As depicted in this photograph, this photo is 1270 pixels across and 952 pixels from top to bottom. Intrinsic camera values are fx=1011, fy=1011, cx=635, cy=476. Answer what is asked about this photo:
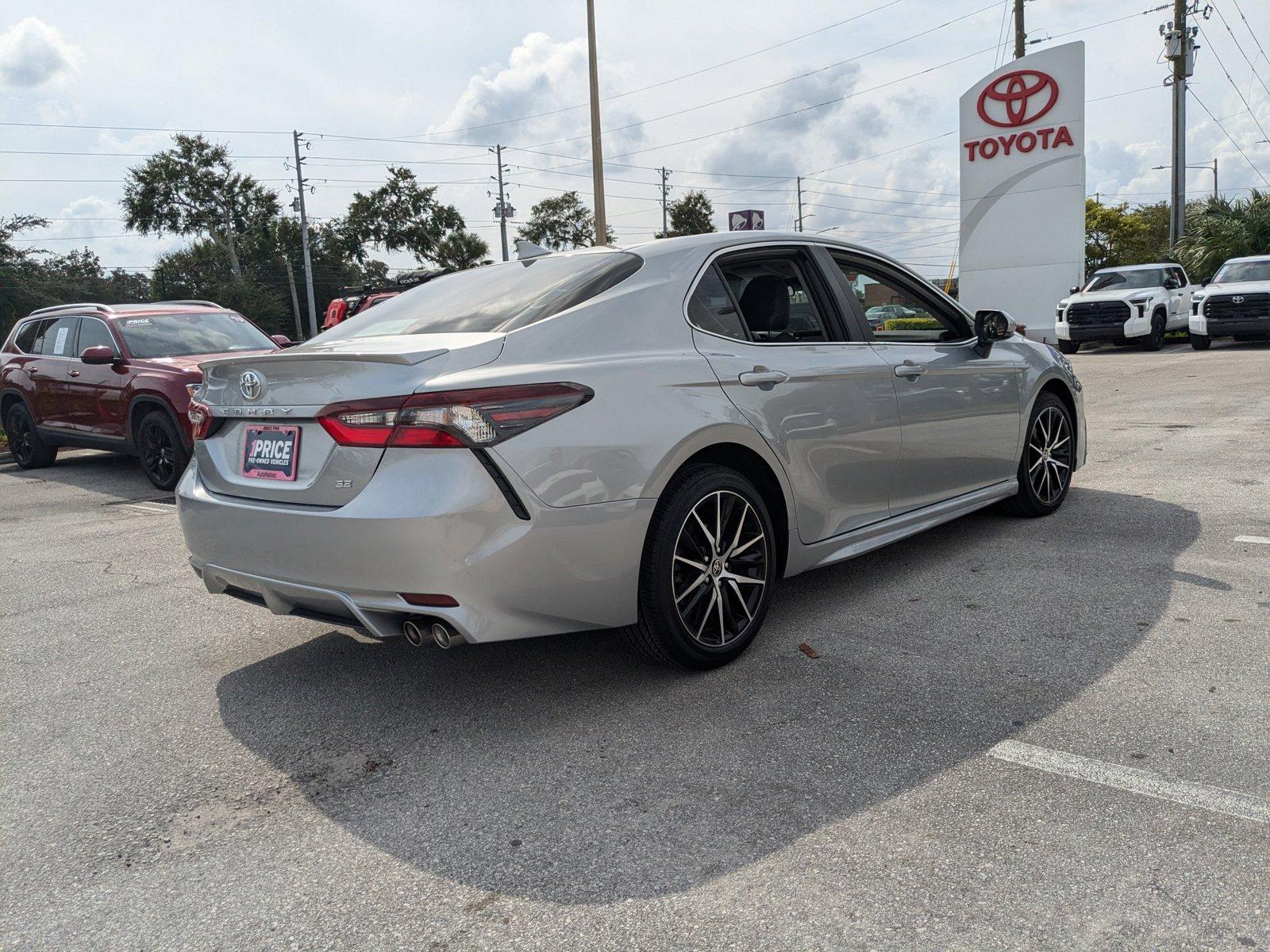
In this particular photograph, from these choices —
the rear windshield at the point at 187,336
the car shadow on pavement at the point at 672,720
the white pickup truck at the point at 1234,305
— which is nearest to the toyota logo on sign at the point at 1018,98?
the white pickup truck at the point at 1234,305

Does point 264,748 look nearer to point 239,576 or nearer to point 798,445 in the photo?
point 239,576

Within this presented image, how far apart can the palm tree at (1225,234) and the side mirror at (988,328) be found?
26.7m

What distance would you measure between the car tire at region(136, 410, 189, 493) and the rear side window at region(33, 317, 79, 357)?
183 cm

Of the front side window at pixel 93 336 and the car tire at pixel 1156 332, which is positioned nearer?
the front side window at pixel 93 336

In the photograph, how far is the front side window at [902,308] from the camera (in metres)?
4.62

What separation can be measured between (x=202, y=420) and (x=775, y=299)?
231 centimetres

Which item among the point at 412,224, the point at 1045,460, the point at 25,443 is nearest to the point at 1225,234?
the point at 1045,460

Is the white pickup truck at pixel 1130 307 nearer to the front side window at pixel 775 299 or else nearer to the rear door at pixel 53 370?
the rear door at pixel 53 370

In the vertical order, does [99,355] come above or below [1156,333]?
above

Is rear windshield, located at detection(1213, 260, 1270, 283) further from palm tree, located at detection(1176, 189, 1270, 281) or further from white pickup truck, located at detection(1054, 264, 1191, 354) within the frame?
palm tree, located at detection(1176, 189, 1270, 281)

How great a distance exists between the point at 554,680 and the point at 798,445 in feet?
4.28

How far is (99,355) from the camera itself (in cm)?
889

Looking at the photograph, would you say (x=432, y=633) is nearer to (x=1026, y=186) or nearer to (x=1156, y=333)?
(x=1156, y=333)

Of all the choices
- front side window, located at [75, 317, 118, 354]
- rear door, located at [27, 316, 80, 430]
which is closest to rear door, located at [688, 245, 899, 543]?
front side window, located at [75, 317, 118, 354]
